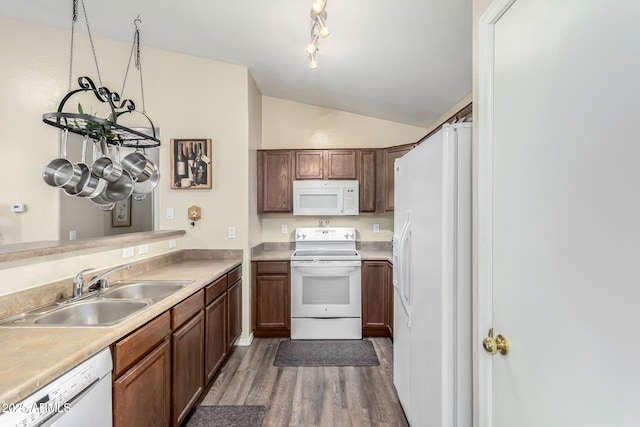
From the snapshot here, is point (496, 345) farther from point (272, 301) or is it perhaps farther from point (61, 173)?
point (272, 301)

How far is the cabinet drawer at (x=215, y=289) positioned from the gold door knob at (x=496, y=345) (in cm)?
189

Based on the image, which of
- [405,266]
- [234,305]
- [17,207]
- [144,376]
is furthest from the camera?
[234,305]

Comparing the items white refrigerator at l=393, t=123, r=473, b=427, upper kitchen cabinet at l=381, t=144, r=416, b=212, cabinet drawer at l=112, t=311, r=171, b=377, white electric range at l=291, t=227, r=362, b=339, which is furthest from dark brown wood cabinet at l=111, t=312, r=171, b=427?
upper kitchen cabinet at l=381, t=144, r=416, b=212

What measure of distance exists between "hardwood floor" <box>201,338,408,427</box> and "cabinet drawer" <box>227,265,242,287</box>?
0.75 m

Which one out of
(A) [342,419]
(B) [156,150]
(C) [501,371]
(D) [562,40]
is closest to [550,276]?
(C) [501,371]

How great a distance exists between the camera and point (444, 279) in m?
1.33

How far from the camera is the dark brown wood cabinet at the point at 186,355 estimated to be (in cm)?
177

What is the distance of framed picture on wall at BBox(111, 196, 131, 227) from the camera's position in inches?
154

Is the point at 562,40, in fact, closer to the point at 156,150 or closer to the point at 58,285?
the point at 58,285

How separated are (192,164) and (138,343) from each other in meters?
2.07

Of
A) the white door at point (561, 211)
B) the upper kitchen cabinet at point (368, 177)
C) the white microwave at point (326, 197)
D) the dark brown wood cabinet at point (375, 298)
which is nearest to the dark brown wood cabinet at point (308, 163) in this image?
the white microwave at point (326, 197)

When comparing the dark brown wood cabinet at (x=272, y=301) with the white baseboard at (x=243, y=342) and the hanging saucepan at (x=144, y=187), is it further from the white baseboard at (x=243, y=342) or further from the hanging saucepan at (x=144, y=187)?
the hanging saucepan at (x=144, y=187)

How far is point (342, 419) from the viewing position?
202cm

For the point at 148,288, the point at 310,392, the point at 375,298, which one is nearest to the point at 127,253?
the point at 148,288
